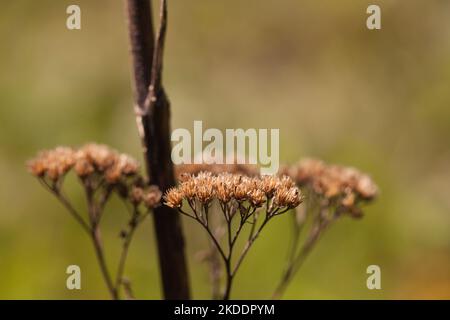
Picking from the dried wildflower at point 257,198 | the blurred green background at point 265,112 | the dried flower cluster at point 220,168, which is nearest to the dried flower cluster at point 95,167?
the dried flower cluster at point 220,168

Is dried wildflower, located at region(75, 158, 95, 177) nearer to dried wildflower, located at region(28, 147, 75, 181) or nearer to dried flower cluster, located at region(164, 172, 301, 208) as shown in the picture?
dried wildflower, located at region(28, 147, 75, 181)

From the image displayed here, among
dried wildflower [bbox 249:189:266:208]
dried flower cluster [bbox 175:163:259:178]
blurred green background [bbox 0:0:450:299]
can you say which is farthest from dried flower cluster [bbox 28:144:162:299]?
blurred green background [bbox 0:0:450:299]

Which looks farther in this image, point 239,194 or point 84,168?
point 84,168

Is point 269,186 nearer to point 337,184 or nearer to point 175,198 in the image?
point 175,198

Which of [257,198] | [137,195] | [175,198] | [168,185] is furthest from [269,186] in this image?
[137,195]

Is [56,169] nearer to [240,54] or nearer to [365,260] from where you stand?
[365,260]

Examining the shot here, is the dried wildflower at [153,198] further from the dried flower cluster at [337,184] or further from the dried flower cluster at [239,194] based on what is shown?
the dried flower cluster at [337,184]
